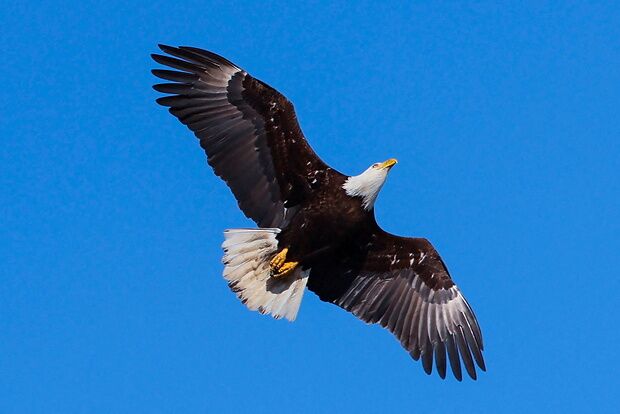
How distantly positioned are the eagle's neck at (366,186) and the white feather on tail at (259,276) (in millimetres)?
829

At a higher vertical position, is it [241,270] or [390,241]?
[390,241]

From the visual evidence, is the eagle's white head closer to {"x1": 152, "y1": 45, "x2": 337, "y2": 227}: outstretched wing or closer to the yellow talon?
{"x1": 152, "y1": 45, "x2": 337, "y2": 227}: outstretched wing

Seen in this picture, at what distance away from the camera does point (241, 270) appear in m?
14.9

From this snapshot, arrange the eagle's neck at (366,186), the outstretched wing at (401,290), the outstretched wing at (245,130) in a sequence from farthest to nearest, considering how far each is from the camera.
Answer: the outstretched wing at (401,290)
the outstretched wing at (245,130)
the eagle's neck at (366,186)

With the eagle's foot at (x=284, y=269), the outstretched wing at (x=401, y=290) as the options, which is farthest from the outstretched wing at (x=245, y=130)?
the outstretched wing at (x=401, y=290)

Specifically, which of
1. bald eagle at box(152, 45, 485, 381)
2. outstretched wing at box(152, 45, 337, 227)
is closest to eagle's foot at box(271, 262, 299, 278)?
bald eagle at box(152, 45, 485, 381)

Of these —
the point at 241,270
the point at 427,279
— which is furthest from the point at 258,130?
the point at 427,279

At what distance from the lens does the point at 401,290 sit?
1548 centimetres

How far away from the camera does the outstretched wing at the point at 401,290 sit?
1531 centimetres

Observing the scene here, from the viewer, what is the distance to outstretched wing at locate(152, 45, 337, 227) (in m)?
14.8

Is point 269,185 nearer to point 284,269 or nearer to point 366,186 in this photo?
point 284,269

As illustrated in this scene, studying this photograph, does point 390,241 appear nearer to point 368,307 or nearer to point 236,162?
point 368,307

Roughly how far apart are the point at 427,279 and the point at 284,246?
63.3 inches

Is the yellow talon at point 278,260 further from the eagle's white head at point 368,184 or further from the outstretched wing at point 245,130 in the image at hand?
the eagle's white head at point 368,184
